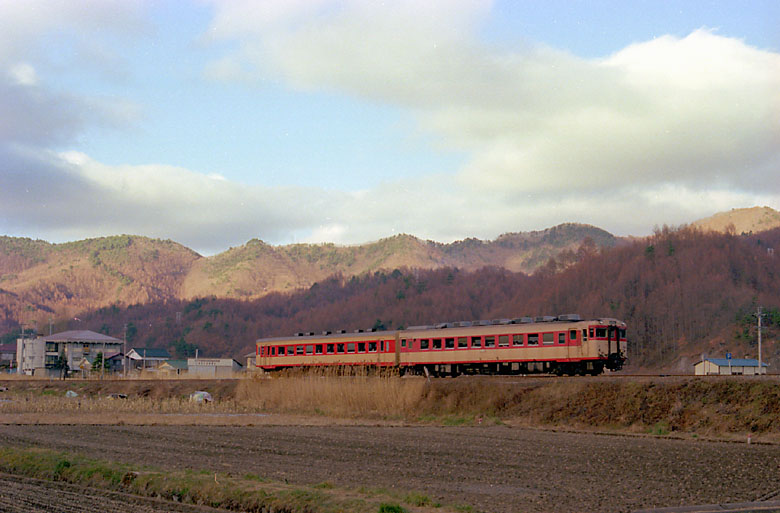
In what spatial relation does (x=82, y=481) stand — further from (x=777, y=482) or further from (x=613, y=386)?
(x=613, y=386)

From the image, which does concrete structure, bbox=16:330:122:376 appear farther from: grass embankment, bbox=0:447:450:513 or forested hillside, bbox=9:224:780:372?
grass embankment, bbox=0:447:450:513

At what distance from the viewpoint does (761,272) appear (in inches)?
5802

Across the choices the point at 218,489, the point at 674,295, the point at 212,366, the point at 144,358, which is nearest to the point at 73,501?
the point at 218,489

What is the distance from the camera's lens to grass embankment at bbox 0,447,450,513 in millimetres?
16578

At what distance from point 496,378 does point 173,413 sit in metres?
19.9

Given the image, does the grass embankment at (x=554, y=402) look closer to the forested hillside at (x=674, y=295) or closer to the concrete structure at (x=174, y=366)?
the forested hillside at (x=674, y=295)

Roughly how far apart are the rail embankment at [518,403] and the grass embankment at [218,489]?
18.0 meters

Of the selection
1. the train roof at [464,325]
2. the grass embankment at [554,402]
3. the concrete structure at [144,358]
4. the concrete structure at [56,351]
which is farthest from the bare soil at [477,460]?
the concrete structure at [56,351]

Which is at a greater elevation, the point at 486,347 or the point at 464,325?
the point at 464,325

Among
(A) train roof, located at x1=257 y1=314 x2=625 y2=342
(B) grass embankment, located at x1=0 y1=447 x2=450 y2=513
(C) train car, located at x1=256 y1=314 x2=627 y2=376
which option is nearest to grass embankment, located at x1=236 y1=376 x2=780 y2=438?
(C) train car, located at x1=256 y1=314 x2=627 y2=376

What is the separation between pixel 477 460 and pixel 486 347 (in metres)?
27.0

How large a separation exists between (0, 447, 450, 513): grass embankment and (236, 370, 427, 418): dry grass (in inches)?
855

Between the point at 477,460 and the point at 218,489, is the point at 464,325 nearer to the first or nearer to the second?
the point at 477,460

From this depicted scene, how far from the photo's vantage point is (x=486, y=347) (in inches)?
2016
